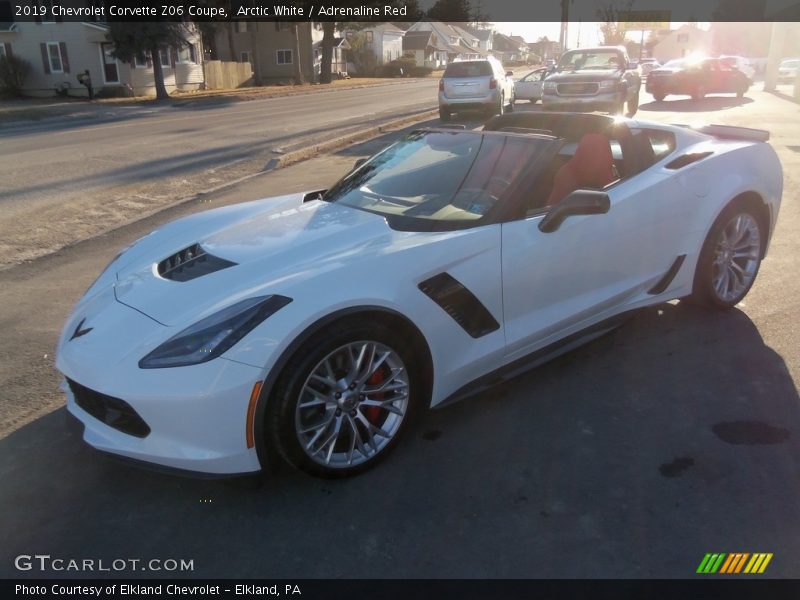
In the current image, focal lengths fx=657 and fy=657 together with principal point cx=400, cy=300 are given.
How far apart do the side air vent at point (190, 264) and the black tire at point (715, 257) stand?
120 inches

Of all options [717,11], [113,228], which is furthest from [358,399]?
[717,11]

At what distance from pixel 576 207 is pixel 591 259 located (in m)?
0.40

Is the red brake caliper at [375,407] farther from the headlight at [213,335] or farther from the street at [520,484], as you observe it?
the headlight at [213,335]

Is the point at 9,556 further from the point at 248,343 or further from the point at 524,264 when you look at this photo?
the point at 524,264

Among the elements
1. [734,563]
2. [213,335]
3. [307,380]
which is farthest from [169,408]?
[734,563]

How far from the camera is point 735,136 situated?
4812 millimetres

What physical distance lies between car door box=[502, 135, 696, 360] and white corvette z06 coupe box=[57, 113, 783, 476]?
1 cm

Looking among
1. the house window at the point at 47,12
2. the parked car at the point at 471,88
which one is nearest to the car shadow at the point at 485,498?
the parked car at the point at 471,88

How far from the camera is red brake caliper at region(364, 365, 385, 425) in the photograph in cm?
297

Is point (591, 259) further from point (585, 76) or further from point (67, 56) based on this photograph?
point (67, 56)

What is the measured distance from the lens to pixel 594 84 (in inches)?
646

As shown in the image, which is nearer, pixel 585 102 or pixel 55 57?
pixel 585 102

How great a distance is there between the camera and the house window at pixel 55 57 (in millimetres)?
37031
